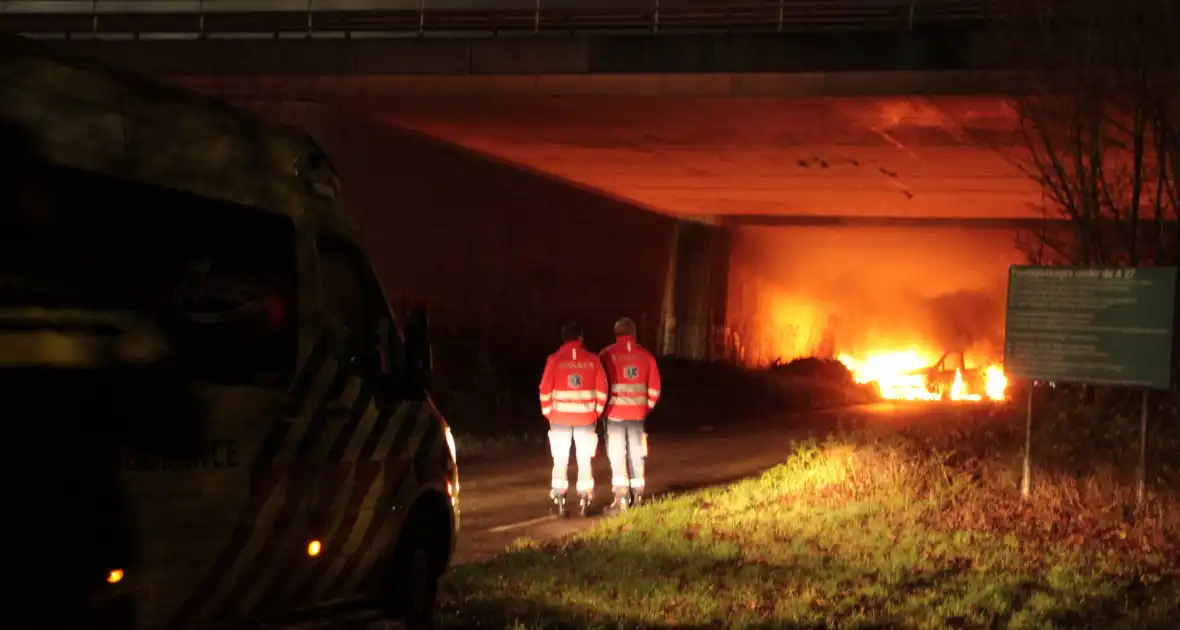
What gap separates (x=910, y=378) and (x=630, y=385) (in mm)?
29299

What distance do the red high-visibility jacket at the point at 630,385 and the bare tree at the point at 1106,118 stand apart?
4.80 meters

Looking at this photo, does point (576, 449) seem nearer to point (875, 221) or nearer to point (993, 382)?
point (875, 221)

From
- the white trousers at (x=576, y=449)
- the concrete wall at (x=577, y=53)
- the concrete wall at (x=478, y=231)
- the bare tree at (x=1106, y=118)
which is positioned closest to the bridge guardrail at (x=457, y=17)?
the concrete wall at (x=577, y=53)

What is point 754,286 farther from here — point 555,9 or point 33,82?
point 33,82

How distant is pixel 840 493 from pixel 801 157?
1454cm

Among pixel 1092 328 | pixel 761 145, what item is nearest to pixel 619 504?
pixel 1092 328

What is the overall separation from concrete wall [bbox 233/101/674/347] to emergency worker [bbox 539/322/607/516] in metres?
9.28

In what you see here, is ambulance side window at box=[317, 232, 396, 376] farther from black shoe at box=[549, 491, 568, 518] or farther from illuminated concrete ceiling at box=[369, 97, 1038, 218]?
illuminated concrete ceiling at box=[369, 97, 1038, 218]

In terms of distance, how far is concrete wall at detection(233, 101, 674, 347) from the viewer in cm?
2322

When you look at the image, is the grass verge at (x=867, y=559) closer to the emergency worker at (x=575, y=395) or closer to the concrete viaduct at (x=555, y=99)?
the emergency worker at (x=575, y=395)

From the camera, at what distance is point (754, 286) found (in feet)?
132

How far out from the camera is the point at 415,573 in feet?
24.5

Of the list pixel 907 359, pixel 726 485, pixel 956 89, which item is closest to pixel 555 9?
pixel 956 89

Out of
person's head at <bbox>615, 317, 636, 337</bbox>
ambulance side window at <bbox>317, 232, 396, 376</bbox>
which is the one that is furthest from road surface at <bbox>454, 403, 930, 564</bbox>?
ambulance side window at <bbox>317, 232, 396, 376</bbox>
